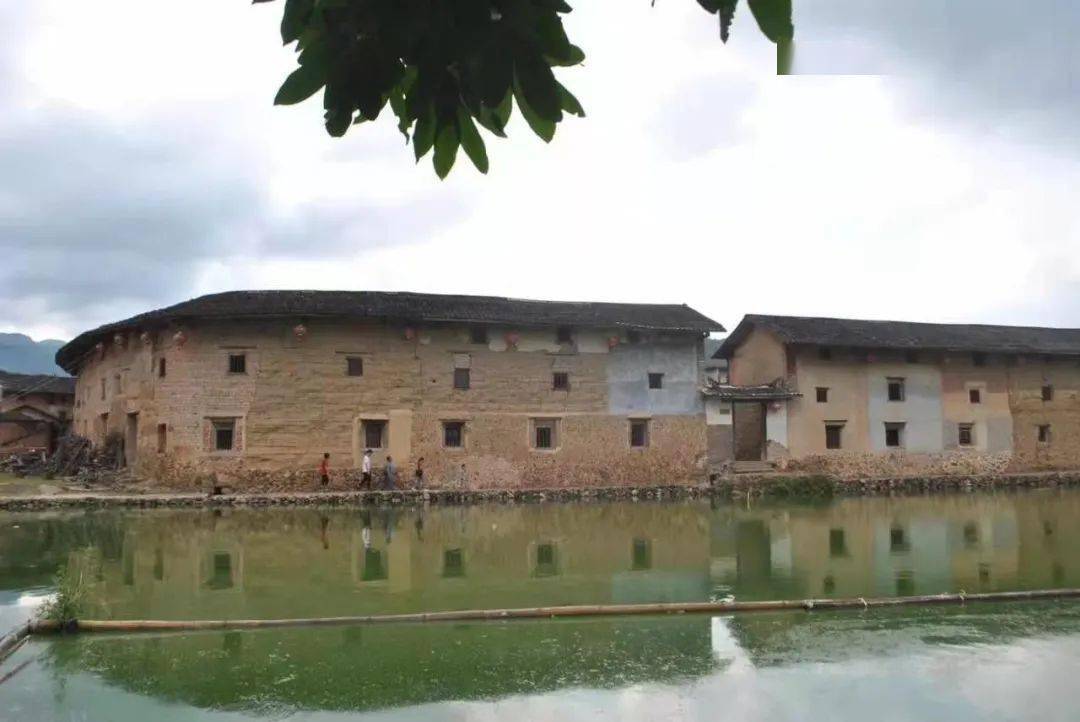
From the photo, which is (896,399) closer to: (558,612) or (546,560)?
(546,560)

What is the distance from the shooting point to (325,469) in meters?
21.6

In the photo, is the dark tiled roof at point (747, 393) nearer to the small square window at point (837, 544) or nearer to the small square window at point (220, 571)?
the small square window at point (837, 544)

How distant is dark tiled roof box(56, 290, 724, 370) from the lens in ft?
70.7

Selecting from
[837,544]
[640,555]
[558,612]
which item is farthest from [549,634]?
[837,544]

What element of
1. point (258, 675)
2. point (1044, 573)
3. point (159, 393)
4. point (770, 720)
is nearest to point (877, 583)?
point (1044, 573)

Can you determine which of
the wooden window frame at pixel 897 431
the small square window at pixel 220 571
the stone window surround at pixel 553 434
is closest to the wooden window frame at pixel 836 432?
the wooden window frame at pixel 897 431

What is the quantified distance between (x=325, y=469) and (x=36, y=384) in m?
18.5

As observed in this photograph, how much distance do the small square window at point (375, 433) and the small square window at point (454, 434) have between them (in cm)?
162

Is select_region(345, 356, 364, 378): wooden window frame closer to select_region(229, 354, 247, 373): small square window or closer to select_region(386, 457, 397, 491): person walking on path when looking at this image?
select_region(386, 457, 397, 491): person walking on path

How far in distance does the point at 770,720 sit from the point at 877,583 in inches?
187

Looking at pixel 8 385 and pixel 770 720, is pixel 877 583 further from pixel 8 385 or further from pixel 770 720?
pixel 8 385

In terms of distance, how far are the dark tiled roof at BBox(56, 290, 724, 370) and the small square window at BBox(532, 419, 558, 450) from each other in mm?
2743

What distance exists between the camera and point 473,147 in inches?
86.7

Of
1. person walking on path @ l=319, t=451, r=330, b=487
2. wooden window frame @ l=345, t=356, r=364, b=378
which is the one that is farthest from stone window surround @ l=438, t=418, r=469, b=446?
person walking on path @ l=319, t=451, r=330, b=487
